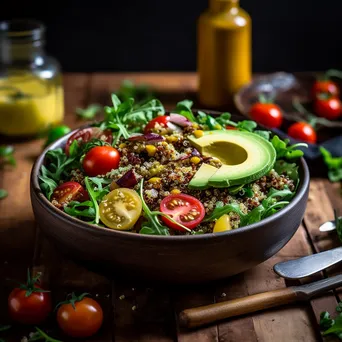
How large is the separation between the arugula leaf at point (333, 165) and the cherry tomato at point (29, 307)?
144 centimetres

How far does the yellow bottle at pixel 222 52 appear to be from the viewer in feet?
11.5

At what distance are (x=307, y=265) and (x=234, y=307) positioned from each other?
310 mm

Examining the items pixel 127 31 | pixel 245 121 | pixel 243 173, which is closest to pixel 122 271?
pixel 243 173

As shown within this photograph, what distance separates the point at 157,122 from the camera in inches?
94.4

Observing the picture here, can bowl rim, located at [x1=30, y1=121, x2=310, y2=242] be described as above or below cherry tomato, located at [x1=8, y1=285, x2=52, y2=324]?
above

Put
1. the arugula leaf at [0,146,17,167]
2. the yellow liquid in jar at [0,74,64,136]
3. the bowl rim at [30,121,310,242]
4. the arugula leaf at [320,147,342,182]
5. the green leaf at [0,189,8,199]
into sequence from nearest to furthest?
the bowl rim at [30,121,310,242] < the green leaf at [0,189,8,199] < the arugula leaf at [320,147,342,182] < the arugula leaf at [0,146,17,167] < the yellow liquid in jar at [0,74,64,136]

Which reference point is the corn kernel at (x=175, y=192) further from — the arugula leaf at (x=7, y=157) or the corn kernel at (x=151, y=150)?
the arugula leaf at (x=7, y=157)

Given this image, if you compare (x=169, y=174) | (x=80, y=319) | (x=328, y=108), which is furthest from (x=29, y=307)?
(x=328, y=108)

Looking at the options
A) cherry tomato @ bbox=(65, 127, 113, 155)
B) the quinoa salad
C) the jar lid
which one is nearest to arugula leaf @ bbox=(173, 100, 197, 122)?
the quinoa salad

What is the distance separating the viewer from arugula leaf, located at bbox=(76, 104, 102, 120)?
3498 mm

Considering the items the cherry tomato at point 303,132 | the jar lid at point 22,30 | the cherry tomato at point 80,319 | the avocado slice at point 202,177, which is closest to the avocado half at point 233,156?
the avocado slice at point 202,177

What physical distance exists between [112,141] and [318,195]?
3.08 feet

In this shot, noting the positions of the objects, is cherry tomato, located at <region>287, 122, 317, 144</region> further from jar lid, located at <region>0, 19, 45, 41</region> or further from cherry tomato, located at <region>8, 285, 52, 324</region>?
cherry tomato, located at <region>8, 285, 52, 324</region>

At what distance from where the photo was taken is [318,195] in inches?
109
